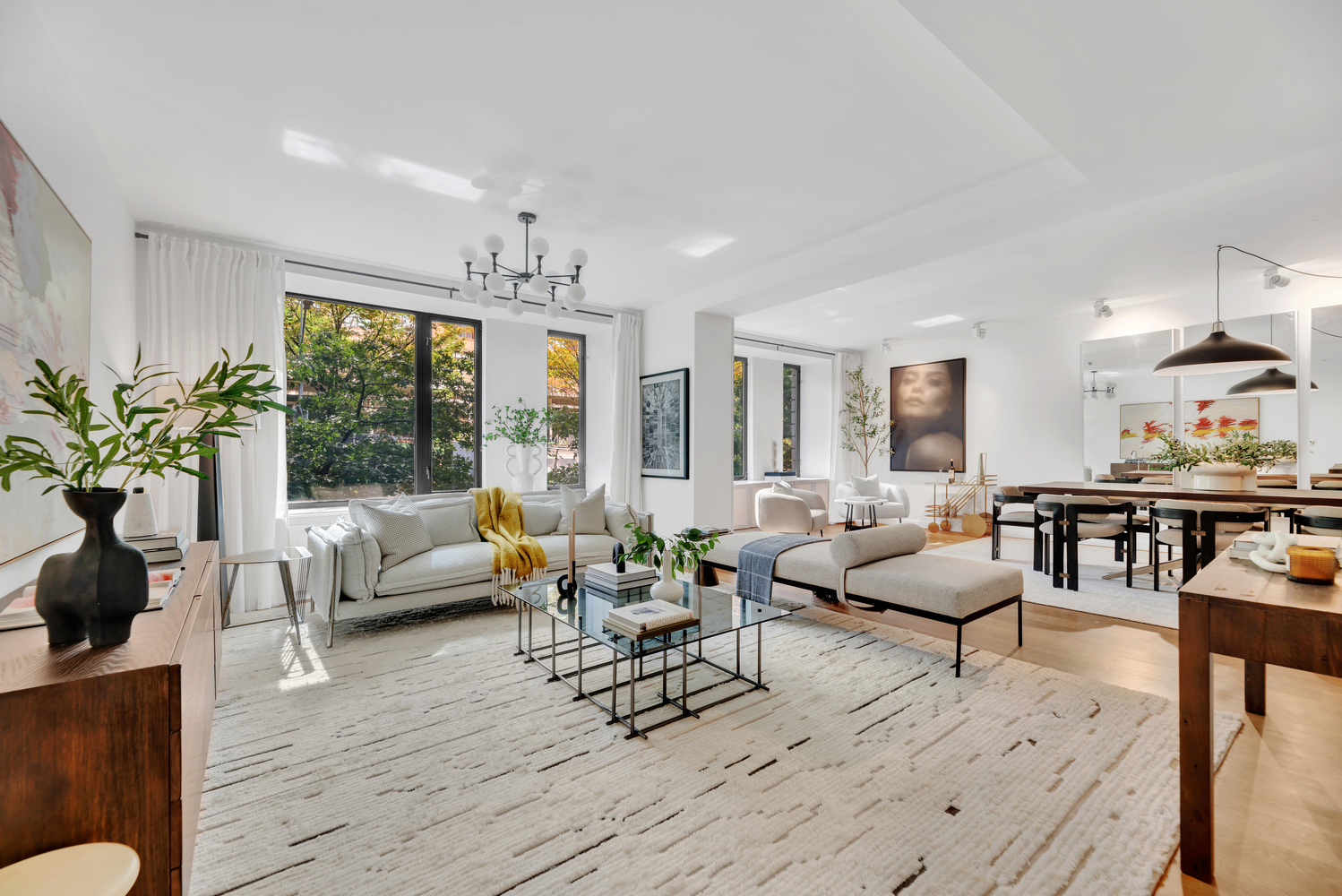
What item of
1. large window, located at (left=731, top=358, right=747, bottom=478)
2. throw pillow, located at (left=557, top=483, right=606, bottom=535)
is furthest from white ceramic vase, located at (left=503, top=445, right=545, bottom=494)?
large window, located at (left=731, top=358, right=747, bottom=478)

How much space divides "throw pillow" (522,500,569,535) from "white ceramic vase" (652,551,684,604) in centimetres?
219

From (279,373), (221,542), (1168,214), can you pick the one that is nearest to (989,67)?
(1168,214)

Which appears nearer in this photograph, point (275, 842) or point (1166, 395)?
point (275, 842)

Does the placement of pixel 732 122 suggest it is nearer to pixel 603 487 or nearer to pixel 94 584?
pixel 94 584

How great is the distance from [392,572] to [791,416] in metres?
6.68

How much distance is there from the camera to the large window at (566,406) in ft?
21.2

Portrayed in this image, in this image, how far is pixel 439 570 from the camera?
3764 millimetres

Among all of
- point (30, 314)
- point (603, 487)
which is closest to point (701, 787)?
Answer: point (30, 314)

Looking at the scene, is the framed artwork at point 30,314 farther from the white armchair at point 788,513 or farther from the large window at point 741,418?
the large window at point 741,418

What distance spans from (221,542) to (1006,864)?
15.5ft

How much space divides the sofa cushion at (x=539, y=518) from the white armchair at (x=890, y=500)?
4118 millimetres

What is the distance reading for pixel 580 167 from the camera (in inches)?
126

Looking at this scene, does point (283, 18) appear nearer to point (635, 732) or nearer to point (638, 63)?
point (638, 63)

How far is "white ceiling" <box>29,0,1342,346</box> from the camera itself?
2117 millimetres
